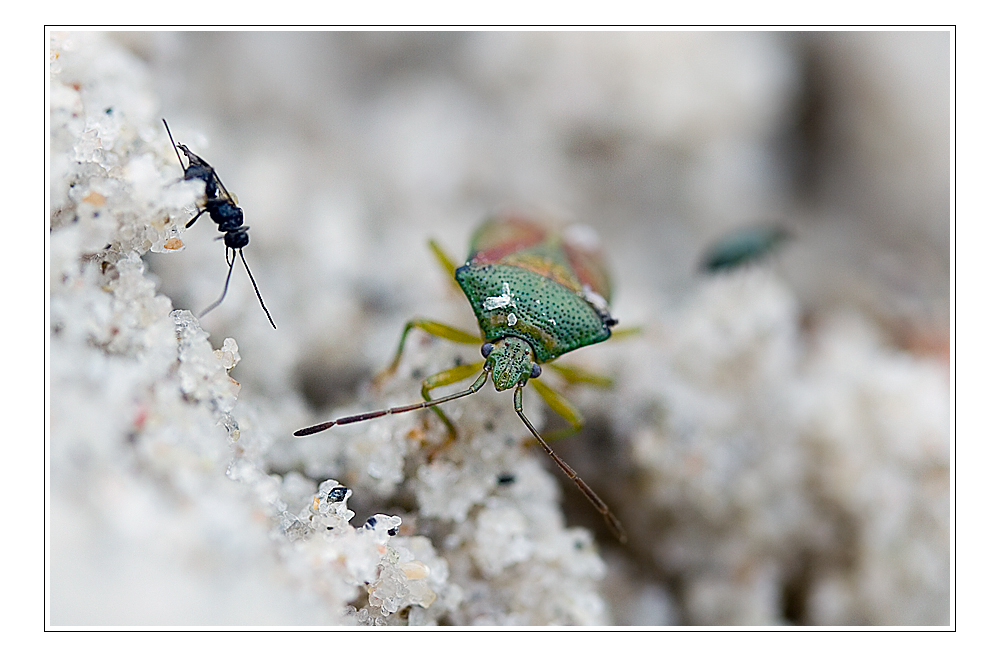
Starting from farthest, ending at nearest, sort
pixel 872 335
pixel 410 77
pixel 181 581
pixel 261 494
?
pixel 410 77, pixel 872 335, pixel 261 494, pixel 181 581

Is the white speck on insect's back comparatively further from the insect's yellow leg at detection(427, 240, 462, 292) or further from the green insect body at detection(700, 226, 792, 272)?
the green insect body at detection(700, 226, 792, 272)

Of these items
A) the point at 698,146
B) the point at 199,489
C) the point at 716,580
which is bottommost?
the point at 716,580

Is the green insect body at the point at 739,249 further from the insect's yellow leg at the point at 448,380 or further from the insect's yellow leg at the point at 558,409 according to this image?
the insect's yellow leg at the point at 448,380

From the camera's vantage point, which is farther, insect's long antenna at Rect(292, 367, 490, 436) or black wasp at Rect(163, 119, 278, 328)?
insect's long antenna at Rect(292, 367, 490, 436)

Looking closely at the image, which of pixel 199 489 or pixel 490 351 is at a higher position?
pixel 490 351

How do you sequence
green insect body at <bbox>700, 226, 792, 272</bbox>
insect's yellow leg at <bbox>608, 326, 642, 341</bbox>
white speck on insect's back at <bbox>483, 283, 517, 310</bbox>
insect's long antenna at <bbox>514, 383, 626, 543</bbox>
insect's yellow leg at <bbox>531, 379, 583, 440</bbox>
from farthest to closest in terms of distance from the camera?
1. green insect body at <bbox>700, 226, 792, 272</bbox>
2. insect's yellow leg at <bbox>608, 326, 642, 341</bbox>
3. insect's yellow leg at <bbox>531, 379, 583, 440</bbox>
4. white speck on insect's back at <bbox>483, 283, 517, 310</bbox>
5. insect's long antenna at <bbox>514, 383, 626, 543</bbox>

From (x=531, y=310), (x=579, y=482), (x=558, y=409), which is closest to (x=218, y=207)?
(x=531, y=310)

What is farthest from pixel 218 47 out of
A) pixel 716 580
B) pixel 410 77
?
pixel 716 580

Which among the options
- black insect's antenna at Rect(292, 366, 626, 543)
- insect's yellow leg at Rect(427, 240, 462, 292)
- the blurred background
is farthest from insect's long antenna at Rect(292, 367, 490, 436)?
insect's yellow leg at Rect(427, 240, 462, 292)
